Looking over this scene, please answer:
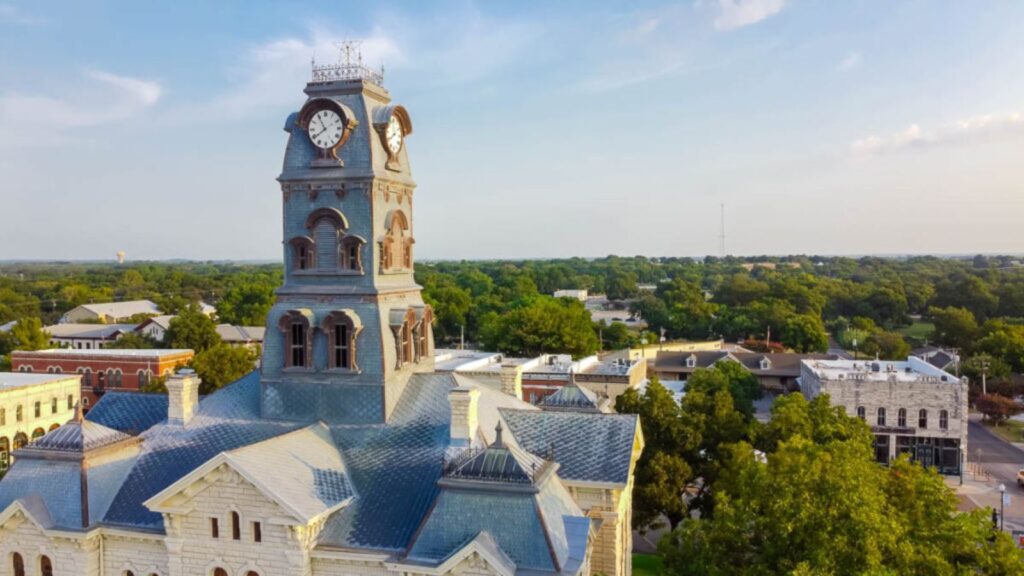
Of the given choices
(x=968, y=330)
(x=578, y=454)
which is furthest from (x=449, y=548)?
(x=968, y=330)

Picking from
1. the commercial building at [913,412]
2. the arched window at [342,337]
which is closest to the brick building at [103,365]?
the arched window at [342,337]

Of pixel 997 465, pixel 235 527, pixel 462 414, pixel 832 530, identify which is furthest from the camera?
pixel 997 465

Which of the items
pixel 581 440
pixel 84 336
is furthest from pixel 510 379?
pixel 84 336

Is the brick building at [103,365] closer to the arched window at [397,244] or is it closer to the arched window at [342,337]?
the arched window at [397,244]

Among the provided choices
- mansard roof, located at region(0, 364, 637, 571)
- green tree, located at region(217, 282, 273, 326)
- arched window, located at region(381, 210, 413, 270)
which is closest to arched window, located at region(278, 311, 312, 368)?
mansard roof, located at region(0, 364, 637, 571)

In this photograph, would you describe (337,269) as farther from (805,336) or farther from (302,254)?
(805,336)

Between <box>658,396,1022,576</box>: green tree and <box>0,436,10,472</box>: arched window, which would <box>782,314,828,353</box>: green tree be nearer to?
<box>658,396,1022,576</box>: green tree
